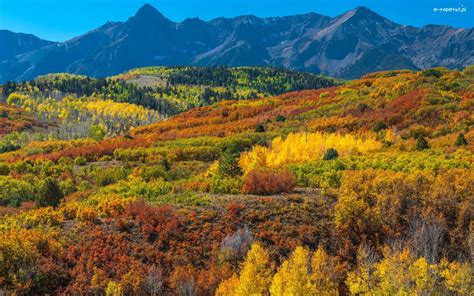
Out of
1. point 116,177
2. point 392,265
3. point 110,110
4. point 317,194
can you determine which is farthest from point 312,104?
point 110,110

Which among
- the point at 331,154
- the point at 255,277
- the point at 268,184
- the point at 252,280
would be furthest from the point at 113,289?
the point at 331,154

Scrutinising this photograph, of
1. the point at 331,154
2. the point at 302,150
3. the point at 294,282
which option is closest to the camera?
the point at 294,282

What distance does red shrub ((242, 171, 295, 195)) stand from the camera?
27.3 m

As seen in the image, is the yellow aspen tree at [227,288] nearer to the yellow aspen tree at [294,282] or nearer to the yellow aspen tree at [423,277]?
the yellow aspen tree at [294,282]

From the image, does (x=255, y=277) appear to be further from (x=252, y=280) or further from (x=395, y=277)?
(x=395, y=277)

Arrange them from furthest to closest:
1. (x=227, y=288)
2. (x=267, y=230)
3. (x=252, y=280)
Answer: (x=267, y=230) → (x=227, y=288) → (x=252, y=280)

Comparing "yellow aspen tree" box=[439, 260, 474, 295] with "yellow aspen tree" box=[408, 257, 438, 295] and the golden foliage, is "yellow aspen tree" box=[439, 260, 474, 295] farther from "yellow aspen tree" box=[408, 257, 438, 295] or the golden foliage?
the golden foliage

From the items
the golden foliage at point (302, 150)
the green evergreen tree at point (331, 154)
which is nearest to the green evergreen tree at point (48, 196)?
the golden foliage at point (302, 150)

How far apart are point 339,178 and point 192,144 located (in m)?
31.6

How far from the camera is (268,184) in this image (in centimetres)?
2741

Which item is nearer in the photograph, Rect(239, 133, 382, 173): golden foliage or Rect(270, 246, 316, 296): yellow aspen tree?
Rect(270, 246, 316, 296): yellow aspen tree

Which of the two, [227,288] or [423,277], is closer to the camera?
[423,277]

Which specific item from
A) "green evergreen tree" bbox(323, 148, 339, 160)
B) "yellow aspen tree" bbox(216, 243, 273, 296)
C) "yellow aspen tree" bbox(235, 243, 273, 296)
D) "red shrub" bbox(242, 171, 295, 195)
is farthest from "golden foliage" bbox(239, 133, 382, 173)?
"yellow aspen tree" bbox(216, 243, 273, 296)

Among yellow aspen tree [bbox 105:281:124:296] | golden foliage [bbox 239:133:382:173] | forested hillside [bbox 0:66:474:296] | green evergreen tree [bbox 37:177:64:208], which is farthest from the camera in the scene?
golden foliage [bbox 239:133:382:173]
